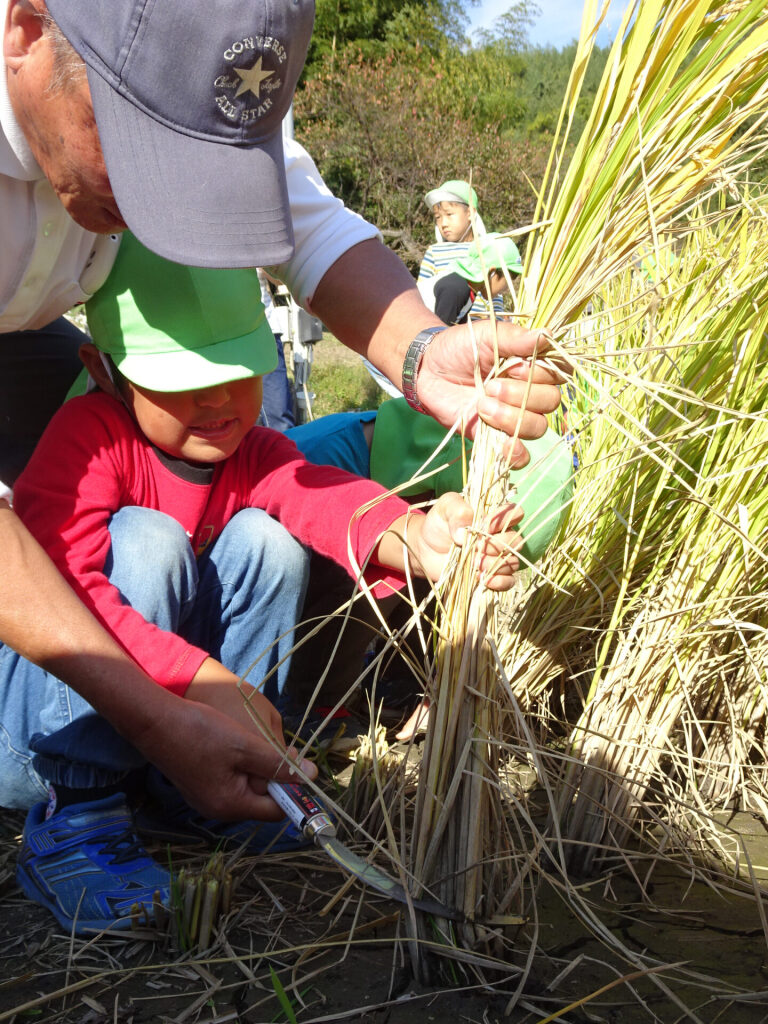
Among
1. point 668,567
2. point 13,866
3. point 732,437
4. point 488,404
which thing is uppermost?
point 488,404

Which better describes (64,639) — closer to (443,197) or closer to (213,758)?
(213,758)

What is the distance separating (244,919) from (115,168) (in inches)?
40.9

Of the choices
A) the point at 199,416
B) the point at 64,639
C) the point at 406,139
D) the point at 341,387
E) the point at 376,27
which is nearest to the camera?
the point at 64,639

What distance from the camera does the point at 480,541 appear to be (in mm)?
1130

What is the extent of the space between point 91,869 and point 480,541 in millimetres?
744

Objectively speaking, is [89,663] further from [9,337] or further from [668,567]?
[668,567]

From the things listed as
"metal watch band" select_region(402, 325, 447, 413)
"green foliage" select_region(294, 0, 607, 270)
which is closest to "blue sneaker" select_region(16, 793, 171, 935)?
"metal watch band" select_region(402, 325, 447, 413)

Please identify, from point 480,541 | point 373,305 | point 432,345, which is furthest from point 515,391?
point 373,305

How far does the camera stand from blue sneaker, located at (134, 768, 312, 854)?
1.46 meters

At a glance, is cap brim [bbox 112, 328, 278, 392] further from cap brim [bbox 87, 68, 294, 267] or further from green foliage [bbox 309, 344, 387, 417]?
green foliage [bbox 309, 344, 387, 417]

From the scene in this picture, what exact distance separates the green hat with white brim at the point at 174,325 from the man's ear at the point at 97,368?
27 millimetres

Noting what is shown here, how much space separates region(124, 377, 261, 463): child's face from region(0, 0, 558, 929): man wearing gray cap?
0.86ft

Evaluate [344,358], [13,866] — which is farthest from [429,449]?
[344,358]

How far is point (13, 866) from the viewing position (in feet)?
4.68
